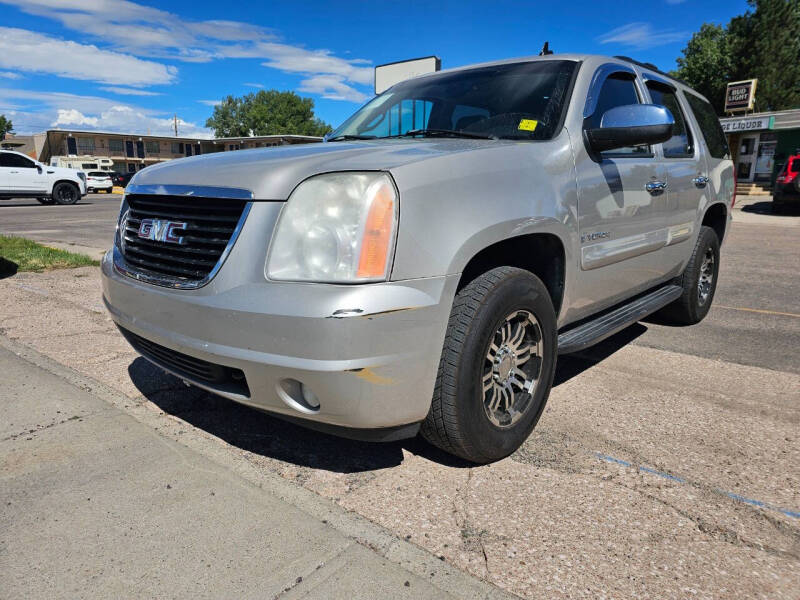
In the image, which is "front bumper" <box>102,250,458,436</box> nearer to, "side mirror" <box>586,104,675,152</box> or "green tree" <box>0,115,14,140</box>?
"side mirror" <box>586,104,675,152</box>

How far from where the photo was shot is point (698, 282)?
4633 millimetres

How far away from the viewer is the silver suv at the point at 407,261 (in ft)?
6.40

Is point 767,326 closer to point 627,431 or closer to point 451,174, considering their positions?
point 627,431

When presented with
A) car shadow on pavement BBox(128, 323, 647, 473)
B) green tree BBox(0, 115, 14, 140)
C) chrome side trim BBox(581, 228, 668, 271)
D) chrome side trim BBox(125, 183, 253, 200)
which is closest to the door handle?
chrome side trim BBox(581, 228, 668, 271)

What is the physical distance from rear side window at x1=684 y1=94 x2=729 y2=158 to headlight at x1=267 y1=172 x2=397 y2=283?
3.56 meters

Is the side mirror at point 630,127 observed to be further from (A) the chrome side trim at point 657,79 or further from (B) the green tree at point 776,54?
(B) the green tree at point 776,54

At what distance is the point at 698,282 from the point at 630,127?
7.75 ft

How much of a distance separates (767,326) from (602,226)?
9.18ft

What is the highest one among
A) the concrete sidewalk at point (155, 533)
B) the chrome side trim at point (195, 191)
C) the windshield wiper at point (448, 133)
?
the windshield wiper at point (448, 133)

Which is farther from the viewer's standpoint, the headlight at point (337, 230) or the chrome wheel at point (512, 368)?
the chrome wheel at point (512, 368)

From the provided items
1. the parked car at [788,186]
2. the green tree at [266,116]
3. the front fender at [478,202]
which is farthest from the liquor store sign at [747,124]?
the green tree at [266,116]

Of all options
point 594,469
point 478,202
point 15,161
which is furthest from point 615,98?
point 15,161

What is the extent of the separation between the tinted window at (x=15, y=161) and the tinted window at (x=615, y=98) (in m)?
21.4

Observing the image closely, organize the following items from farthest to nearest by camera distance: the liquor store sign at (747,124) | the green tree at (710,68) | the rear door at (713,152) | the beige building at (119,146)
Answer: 1. the beige building at (119,146)
2. the green tree at (710,68)
3. the liquor store sign at (747,124)
4. the rear door at (713,152)
